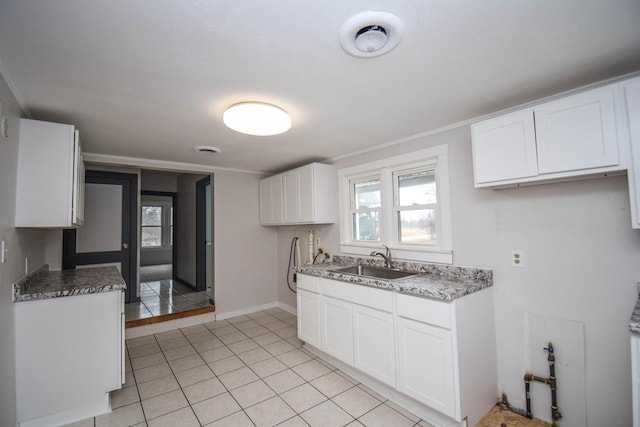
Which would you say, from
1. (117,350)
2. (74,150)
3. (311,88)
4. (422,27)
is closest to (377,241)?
(311,88)

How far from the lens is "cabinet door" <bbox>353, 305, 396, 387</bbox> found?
2.22 metres

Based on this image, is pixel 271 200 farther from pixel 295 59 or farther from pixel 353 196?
pixel 295 59

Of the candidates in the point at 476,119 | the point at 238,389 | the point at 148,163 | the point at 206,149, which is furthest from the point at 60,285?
the point at 476,119

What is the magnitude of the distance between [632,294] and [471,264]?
2.98 ft

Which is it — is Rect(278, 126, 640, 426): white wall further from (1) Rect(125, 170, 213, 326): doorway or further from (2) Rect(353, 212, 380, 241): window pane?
(1) Rect(125, 170, 213, 326): doorway

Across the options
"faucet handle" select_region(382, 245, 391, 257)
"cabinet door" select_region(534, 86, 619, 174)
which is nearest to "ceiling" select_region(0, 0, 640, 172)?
"cabinet door" select_region(534, 86, 619, 174)

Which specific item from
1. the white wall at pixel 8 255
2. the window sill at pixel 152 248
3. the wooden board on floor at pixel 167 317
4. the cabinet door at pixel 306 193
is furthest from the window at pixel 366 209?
the window sill at pixel 152 248

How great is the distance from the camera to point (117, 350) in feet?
7.14

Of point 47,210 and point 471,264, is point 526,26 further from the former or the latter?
point 47,210

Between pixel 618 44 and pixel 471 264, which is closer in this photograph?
pixel 618 44

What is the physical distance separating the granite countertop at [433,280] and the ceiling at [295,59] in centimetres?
129

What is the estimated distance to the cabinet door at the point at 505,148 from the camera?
1.85m

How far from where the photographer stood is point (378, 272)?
3039 mm

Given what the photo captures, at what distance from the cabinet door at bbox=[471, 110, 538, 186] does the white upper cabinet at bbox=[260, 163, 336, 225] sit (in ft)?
6.09
